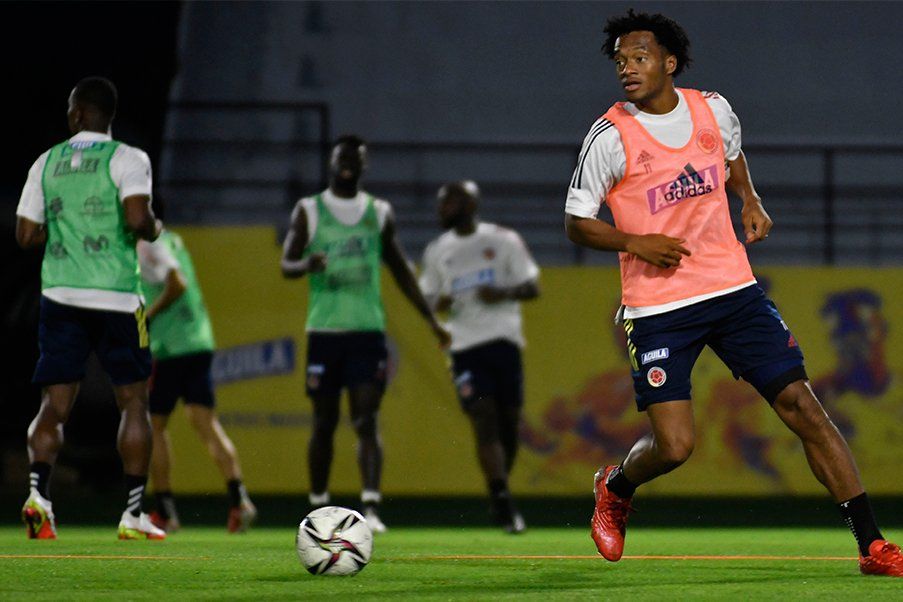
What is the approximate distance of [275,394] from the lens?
1379cm

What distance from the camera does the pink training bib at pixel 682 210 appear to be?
623 cm

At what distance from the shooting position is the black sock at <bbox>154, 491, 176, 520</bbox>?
970cm

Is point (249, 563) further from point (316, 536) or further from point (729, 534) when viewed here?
point (729, 534)

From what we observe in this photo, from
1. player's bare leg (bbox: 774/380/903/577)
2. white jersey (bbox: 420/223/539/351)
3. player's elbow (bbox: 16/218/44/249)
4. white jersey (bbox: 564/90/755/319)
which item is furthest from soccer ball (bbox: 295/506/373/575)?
white jersey (bbox: 420/223/539/351)

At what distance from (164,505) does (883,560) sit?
16.5ft

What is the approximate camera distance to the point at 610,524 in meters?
6.64

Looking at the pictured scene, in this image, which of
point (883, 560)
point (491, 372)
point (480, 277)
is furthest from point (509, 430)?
point (883, 560)

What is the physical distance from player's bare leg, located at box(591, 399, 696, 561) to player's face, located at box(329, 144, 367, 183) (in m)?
3.43

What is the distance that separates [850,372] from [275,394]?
4929mm

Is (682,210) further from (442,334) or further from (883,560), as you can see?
(442,334)

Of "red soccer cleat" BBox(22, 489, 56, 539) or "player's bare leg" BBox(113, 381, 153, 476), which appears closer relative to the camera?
"red soccer cleat" BBox(22, 489, 56, 539)

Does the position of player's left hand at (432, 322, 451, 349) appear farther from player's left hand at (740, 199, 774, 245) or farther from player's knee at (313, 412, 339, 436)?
player's left hand at (740, 199, 774, 245)

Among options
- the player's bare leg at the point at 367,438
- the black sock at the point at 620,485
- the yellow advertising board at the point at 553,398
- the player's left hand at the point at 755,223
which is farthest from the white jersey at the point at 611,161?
the yellow advertising board at the point at 553,398

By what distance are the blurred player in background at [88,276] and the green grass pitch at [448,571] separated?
507 mm
